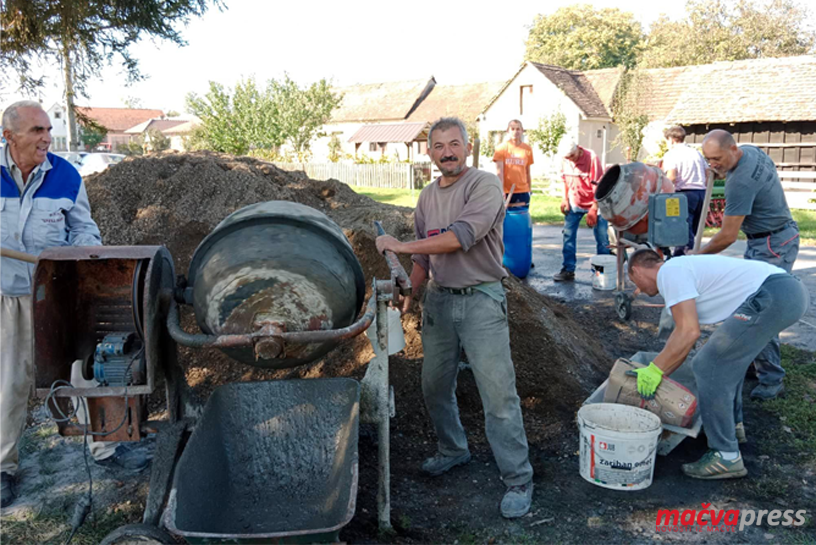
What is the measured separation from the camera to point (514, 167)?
7625mm

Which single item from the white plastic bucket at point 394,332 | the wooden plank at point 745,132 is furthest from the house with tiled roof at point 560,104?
the white plastic bucket at point 394,332

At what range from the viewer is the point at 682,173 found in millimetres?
6992

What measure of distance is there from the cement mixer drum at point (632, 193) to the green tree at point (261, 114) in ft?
85.1

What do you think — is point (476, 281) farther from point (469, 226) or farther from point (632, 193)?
point (632, 193)

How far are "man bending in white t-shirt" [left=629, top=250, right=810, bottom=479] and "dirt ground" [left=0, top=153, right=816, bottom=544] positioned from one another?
0.64 ft

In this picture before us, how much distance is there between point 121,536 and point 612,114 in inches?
1283

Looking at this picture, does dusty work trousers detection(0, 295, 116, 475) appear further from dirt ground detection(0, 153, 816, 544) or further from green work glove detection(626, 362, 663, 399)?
green work glove detection(626, 362, 663, 399)

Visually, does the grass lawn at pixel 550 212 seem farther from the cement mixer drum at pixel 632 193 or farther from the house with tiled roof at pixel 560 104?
the house with tiled roof at pixel 560 104

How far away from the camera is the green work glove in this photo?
3.47 metres

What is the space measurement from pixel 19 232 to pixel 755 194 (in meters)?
4.59

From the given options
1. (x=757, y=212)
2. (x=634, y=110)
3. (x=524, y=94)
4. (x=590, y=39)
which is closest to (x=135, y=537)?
(x=757, y=212)

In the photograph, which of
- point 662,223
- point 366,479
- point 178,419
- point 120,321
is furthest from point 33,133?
point 662,223

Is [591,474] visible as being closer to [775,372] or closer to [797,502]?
[797,502]

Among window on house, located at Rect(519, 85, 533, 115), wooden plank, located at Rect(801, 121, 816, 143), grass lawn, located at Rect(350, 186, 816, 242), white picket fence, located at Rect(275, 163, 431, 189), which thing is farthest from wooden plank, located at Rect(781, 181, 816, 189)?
window on house, located at Rect(519, 85, 533, 115)
